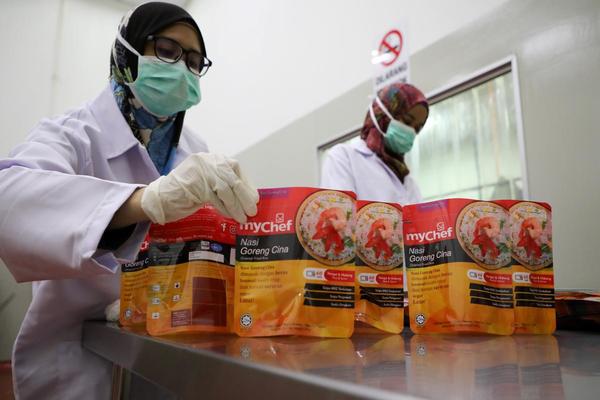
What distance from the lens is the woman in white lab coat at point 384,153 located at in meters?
1.98

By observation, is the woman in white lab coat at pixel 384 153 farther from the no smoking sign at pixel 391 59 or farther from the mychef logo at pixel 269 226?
the mychef logo at pixel 269 226

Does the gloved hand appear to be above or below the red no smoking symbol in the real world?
below

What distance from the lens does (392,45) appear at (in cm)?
268

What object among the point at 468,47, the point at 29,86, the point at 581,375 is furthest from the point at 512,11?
the point at 29,86

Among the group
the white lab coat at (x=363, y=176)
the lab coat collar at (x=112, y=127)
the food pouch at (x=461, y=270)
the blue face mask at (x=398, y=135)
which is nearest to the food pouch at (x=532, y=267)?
the food pouch at (x=461, y=270)

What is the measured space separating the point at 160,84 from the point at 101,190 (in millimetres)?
538

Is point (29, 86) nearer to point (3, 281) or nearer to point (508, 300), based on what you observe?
point (3, 281)

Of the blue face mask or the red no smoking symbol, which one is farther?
the red no smoking symbol

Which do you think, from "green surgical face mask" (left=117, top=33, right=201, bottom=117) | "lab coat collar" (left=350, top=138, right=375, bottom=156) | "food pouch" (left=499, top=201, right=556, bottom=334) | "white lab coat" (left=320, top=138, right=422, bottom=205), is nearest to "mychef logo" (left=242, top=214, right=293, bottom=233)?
"food pouch" (left=499, top=201, right=556, bottom=334)

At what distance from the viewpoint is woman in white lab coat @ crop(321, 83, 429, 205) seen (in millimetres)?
1977

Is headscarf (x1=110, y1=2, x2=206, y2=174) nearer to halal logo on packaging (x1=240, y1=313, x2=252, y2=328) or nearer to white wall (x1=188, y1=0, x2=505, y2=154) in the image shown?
halal logo on packaging (x1=240, y1=313, x2=252, y2=328)

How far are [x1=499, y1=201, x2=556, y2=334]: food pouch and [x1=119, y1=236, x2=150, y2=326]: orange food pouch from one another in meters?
0.62

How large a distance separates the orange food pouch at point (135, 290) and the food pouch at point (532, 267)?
624 millimetres

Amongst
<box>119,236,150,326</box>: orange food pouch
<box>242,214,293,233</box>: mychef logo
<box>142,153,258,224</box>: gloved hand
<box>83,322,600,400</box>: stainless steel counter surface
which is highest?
<box>142,153,258,224</box>: gloved hand
